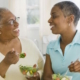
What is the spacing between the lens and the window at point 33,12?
278 cm

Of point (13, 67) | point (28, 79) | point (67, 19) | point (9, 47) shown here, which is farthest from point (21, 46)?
point (67, 19)

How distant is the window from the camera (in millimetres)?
2778

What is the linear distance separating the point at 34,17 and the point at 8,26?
50.1 inches

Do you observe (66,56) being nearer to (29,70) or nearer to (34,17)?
(29,70)

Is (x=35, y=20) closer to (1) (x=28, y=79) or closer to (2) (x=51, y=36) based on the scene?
(2) (x=51, y=36)

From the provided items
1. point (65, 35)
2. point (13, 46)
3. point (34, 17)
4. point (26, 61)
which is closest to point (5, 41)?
point (13, 46)

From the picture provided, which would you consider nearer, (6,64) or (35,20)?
(6,64)

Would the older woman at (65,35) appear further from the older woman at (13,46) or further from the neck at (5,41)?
the neck at (5,41)

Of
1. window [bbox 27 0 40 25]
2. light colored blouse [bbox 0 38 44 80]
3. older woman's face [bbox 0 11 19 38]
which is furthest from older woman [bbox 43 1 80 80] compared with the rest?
window [bbox 27 0 40 25]

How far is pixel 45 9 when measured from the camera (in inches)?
100

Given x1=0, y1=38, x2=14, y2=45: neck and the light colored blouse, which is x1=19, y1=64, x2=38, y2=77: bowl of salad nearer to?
the light colored blouse

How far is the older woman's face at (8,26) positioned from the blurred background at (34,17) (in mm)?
983

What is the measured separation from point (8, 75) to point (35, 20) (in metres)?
1.40

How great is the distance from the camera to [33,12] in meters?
2.80
